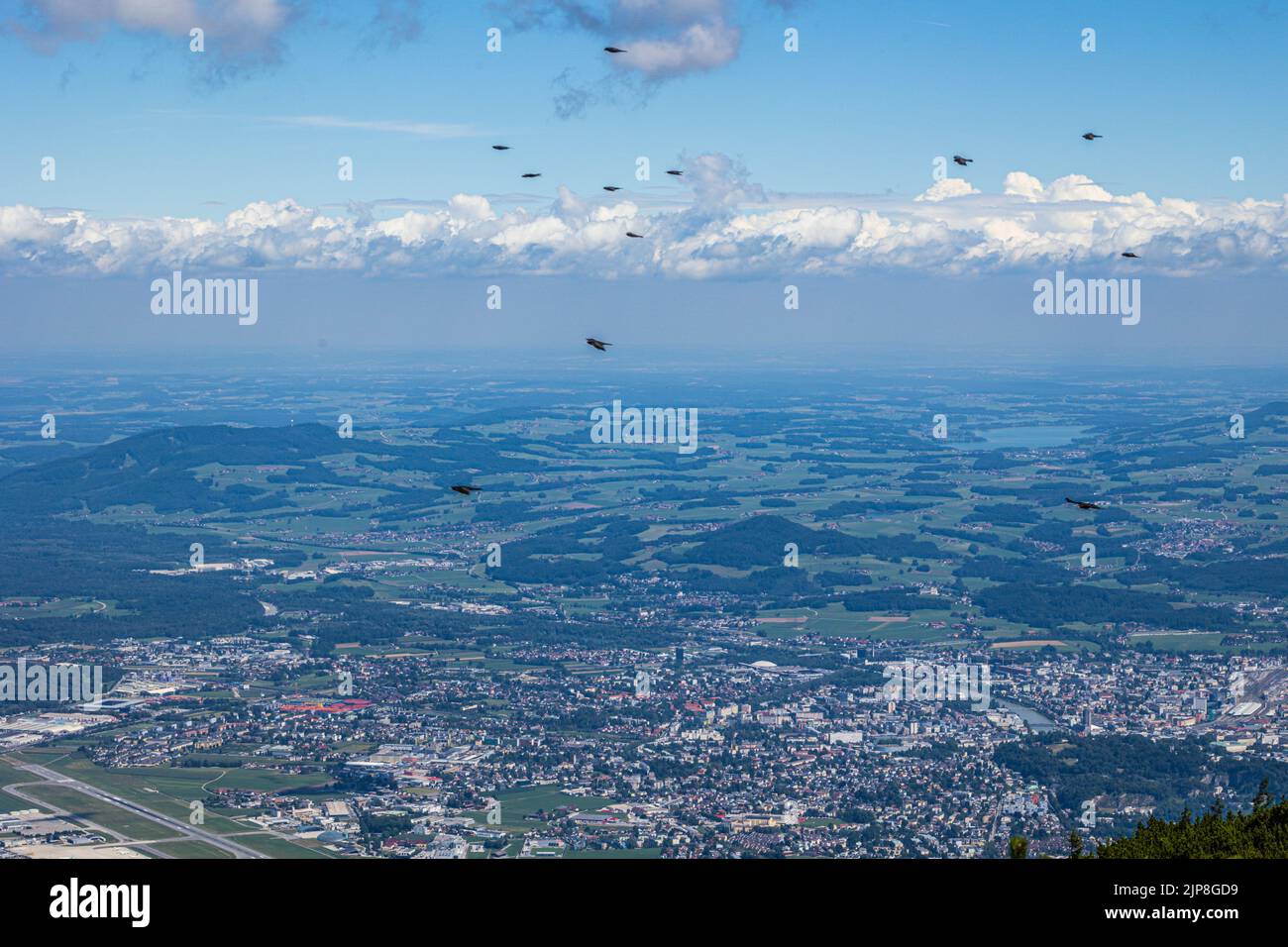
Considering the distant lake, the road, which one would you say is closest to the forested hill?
the road

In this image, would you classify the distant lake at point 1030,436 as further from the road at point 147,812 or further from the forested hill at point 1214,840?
the forested hill at point 1214,840

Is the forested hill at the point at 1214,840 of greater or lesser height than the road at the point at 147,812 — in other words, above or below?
above

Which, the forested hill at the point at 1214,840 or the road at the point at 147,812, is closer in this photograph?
the forested hill at the point at 1214,840

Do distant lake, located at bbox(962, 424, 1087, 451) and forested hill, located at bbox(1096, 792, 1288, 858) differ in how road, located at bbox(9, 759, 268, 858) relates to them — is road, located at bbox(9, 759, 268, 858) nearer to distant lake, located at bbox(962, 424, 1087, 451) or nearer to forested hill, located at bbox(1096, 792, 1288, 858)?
forested hill, located at bbox(1096, 792, 1288, 858)

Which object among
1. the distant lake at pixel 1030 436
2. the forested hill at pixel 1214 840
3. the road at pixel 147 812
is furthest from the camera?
the distant lake at pixel 1030 436

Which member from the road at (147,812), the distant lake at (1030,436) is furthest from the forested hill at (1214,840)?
the distant lake at (1030,436)

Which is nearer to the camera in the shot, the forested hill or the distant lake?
the forested hill

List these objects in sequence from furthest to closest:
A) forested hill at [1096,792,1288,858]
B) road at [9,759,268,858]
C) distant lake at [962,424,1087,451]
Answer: distant lake at [962,424,1087,451] < road at [9,759,268,858] < forested hill at [1096,792,1288,858]

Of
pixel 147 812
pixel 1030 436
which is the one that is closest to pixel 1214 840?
pixel 147 812

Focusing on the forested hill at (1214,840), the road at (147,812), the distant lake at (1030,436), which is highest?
the distant lake at (1030,436)
